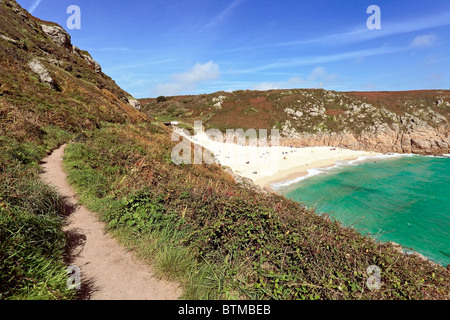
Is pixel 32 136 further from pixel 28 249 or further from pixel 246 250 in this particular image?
pixel 246 250

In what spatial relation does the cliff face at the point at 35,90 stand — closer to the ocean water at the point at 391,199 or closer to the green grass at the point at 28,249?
the green grass at the point at 28,249

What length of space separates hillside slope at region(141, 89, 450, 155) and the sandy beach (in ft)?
19.7

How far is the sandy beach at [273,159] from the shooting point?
1163 inches

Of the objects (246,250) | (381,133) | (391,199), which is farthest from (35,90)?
(381,133)

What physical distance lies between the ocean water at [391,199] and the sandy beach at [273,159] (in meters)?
2.86

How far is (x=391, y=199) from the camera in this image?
75.2ft

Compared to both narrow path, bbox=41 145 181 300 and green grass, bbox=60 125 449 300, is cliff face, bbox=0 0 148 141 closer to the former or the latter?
narrow path, bbox=41 145 181 300

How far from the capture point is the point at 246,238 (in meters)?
4.58

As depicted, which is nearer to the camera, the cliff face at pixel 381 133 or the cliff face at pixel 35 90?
the cliff face at pixel 35 90

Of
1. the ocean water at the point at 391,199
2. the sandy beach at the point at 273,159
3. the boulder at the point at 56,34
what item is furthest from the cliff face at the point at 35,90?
the ocean water at the point at 391,199
